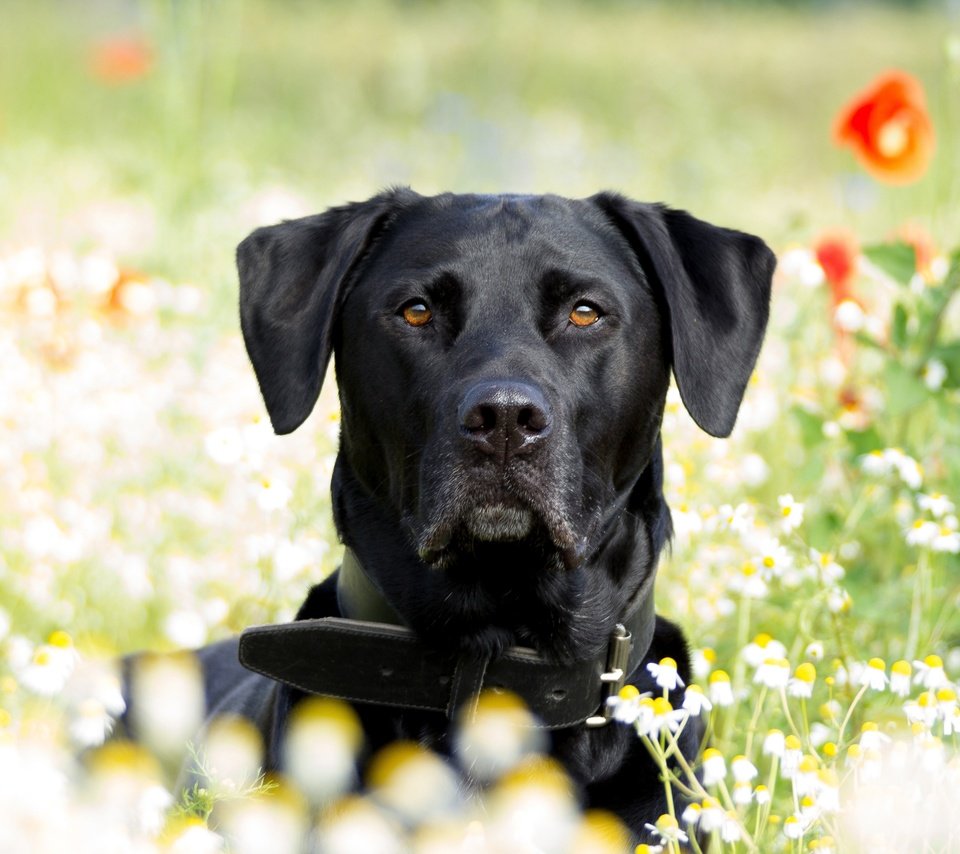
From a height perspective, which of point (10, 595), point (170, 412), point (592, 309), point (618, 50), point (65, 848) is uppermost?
point (618, 50)

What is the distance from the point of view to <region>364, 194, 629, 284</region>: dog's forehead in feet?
9.62

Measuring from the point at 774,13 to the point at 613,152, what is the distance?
1235 centimetres

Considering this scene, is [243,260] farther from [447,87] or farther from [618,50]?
[618,50]

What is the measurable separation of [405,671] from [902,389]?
183 cm

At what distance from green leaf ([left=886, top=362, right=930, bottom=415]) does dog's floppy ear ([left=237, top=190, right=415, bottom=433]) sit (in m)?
1.50

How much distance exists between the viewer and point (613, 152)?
11328 mm

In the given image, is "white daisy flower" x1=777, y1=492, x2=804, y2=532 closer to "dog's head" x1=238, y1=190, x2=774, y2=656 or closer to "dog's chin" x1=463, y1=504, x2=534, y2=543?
"dog's head" x1=238, y1=190, x2=774, y2=656

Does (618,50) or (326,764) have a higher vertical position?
(618,50)

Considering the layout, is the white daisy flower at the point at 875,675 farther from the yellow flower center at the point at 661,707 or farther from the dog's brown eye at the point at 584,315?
the dog's brown eye at the point at 584,315

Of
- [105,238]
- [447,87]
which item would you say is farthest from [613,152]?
[105,238]

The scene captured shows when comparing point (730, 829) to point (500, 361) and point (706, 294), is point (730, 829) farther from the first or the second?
point (706, 294)

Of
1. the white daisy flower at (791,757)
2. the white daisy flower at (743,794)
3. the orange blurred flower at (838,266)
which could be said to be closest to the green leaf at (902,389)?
the orange blurred flower at (838,266)

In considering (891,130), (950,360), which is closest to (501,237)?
(950,360)

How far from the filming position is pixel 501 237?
2.98 m
